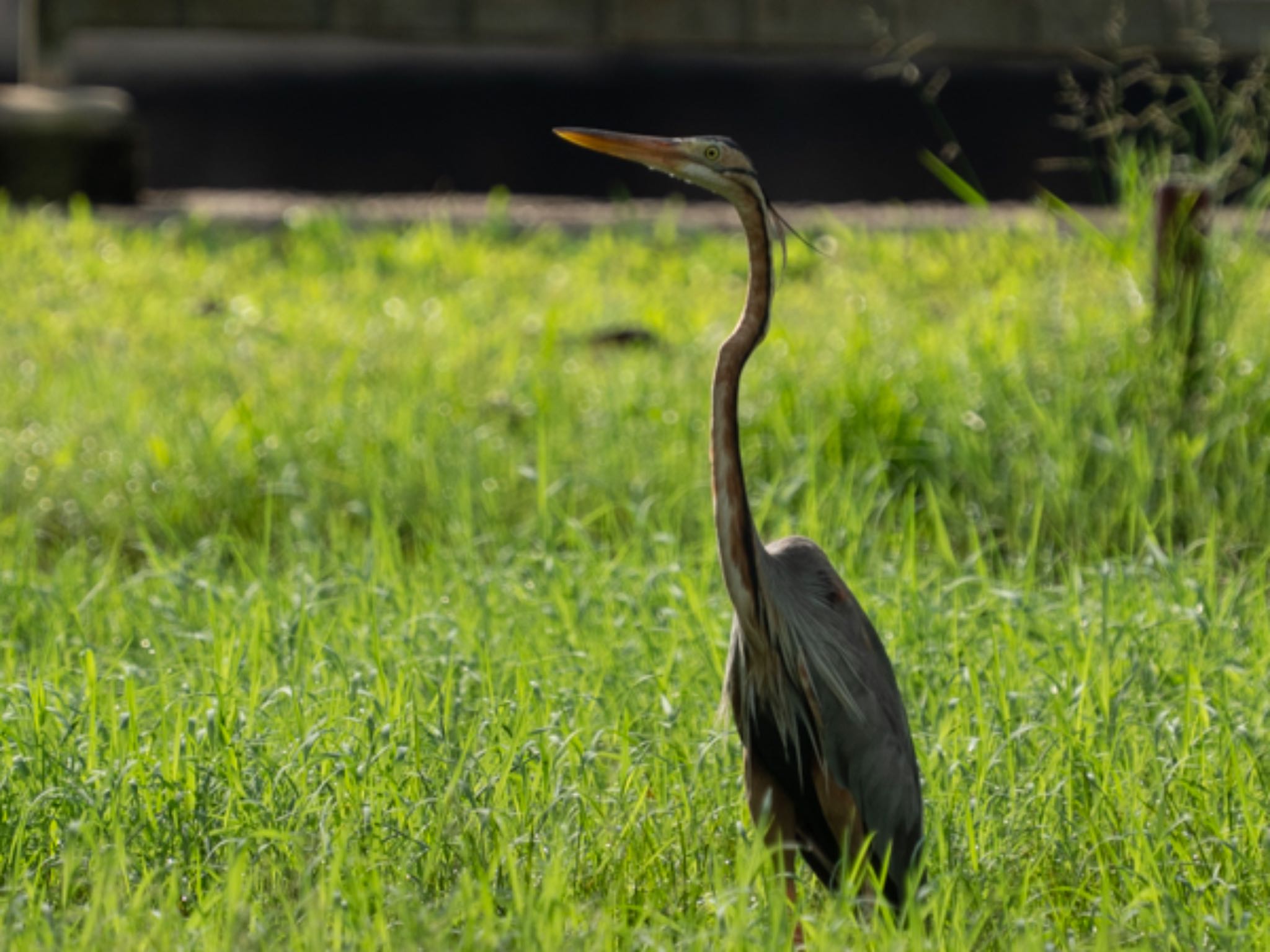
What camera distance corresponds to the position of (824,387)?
4516mm

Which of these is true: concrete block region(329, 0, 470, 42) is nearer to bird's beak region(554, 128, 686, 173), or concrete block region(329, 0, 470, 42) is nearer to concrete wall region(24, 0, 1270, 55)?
concrete wall region(24, 0, 1270, 55)

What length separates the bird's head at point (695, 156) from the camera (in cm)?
210

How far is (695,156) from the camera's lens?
2111mm

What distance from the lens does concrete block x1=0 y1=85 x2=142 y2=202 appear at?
8.10m

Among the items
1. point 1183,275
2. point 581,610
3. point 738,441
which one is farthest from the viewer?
point 1183,275

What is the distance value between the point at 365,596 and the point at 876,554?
45.1 inches

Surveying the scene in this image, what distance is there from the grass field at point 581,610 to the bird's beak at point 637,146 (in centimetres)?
93

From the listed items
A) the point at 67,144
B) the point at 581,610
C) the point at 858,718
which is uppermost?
the point at 67,144

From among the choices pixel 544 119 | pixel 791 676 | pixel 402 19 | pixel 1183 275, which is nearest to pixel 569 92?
pixel 544 119

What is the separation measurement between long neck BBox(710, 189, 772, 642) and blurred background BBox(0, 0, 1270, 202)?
5.29 feet

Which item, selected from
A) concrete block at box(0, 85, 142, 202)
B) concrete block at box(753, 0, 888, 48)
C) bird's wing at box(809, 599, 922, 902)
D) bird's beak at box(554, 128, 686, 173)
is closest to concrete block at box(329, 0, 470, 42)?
concrete block at box(0, 85, 142, 202)

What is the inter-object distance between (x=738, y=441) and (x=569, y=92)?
21.2 metres

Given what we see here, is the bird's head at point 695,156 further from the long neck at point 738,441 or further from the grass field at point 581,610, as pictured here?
the grass field at point 581,610

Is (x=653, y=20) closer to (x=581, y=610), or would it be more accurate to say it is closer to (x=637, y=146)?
(x=581, y=610)
